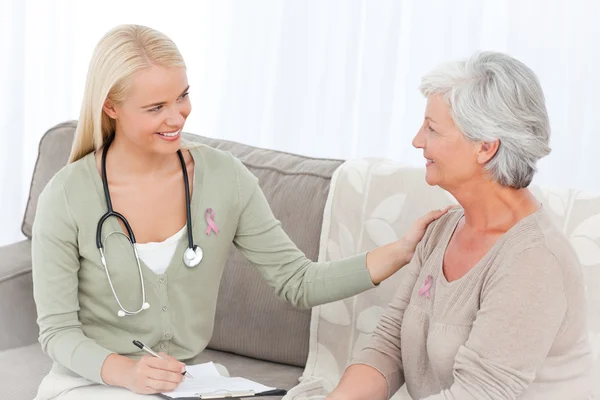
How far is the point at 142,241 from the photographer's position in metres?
2.04

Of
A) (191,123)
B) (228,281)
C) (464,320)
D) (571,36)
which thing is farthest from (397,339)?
(191,123)

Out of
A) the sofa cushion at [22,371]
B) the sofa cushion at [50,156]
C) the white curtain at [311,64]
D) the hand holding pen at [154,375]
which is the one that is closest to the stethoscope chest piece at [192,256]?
the hand holding pen at [154,375]

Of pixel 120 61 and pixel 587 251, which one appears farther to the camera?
pixel 587 251

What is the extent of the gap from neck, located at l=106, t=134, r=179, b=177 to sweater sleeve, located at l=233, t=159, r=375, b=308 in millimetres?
195

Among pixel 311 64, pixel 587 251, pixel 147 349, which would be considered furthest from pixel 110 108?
pixel 311 64

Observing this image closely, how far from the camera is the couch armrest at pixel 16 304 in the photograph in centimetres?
259

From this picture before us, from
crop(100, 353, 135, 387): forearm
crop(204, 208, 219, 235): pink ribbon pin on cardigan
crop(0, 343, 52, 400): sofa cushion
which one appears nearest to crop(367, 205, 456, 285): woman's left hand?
crop(204, 208, 219, 235): pink ribbon pin on cardigan

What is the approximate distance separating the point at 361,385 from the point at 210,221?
0.48 metres

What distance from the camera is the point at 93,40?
3.87 meters

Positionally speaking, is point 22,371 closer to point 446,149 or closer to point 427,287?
point 427,287

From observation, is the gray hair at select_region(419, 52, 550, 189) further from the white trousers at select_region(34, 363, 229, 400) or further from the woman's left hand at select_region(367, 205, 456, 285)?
the white trousers at select_region(34, 363, 229, 400)

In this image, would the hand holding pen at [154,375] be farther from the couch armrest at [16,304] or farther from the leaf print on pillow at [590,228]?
the leaf print on pillow at [590,228]

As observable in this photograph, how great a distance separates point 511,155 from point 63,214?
35.8 inches

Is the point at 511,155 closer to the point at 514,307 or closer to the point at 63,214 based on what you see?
the point at 514,307
